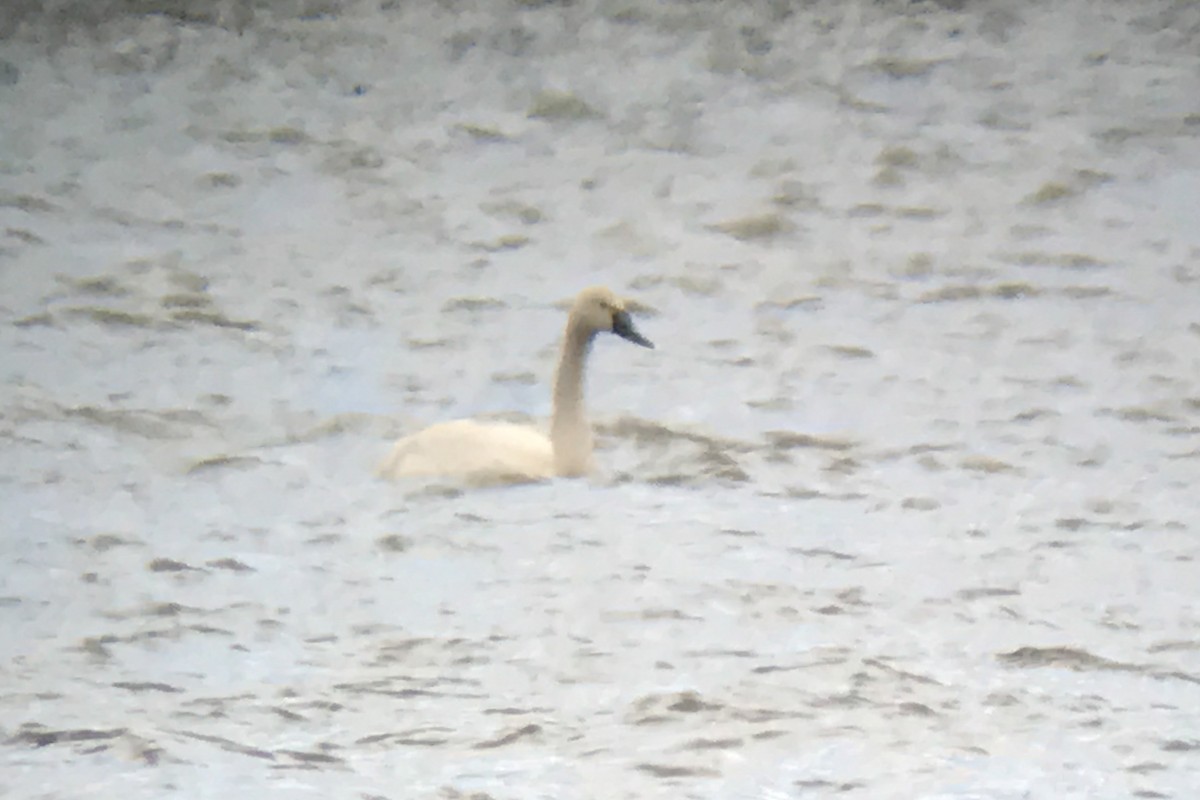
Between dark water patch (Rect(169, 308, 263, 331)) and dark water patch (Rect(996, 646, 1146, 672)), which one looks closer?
dark water patch (Rect(996, 646, 1146, 672))

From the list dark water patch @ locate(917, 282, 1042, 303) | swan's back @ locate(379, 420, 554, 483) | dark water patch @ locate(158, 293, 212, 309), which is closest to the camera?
swan's back @ locate(379, 420, 554, 483)

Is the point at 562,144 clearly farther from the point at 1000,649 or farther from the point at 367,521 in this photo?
the point at 1000,649

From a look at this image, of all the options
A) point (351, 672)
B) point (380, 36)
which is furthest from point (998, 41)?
point (351, 672)

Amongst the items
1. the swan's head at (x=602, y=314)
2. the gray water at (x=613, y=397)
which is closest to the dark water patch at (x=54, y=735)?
the gray water at (x=613, y=397)

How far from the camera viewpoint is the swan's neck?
6301mm

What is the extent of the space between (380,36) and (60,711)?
7360 millimetres

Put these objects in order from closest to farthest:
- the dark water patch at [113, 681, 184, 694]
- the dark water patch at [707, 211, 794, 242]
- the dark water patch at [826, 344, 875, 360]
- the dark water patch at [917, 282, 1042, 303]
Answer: the dark water patch at [113, 681, 184, 694] → the dark water patch at [826, 344, 875, 360] → the dark water patch at [917, 282, 1042, 303] → the dark water patch at [707, 211, 794, 242]

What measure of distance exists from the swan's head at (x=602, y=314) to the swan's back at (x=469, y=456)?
1.49ft

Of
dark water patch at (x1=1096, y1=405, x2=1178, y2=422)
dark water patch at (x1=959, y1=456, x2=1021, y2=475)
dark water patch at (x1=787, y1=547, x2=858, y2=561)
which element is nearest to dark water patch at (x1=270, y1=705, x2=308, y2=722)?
dark water patch at (x1=787, y1=547, x2=858, y2=561)

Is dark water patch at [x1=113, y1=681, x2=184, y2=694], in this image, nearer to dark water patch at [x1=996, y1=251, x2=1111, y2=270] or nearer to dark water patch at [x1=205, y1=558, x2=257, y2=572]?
dark water patch at [x1=205, y1=558, x2=257, y2=572]

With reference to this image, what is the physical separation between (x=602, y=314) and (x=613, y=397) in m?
0.56

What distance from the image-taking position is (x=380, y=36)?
37.8 feet

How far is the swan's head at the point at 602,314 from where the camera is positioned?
664 centimetres

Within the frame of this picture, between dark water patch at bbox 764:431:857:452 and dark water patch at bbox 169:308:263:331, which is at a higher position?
dark water patch at bbox 169:308:263:331
